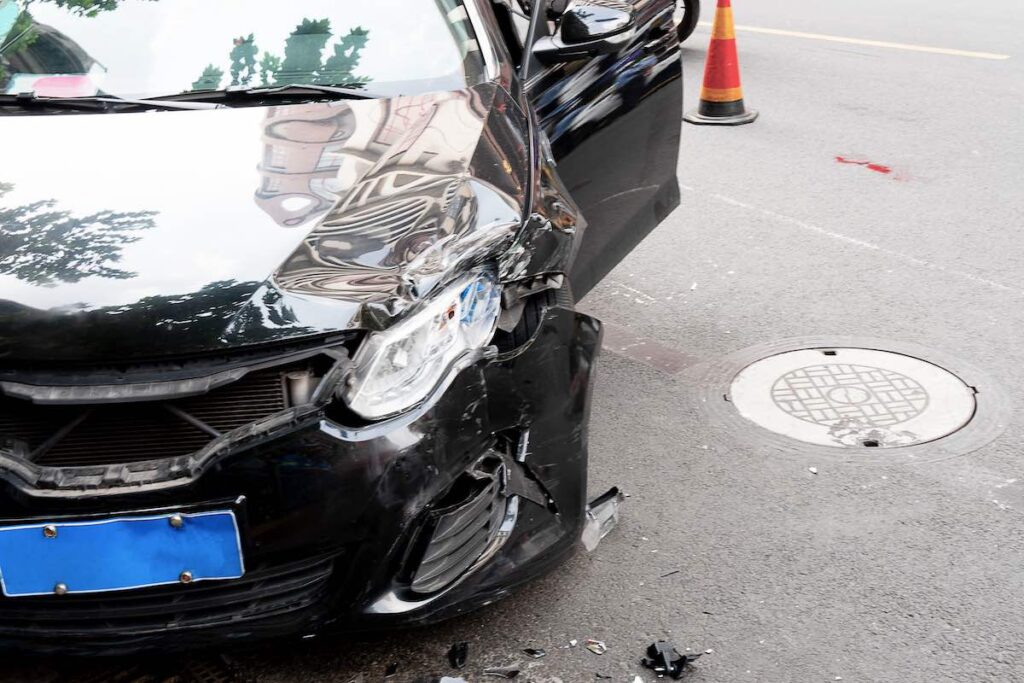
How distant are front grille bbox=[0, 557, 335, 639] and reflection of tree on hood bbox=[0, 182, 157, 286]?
69 cm

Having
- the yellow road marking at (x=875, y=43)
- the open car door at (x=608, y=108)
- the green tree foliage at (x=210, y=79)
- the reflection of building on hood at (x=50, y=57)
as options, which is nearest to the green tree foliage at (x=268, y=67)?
the green tree foliage at (x=210, y=79)

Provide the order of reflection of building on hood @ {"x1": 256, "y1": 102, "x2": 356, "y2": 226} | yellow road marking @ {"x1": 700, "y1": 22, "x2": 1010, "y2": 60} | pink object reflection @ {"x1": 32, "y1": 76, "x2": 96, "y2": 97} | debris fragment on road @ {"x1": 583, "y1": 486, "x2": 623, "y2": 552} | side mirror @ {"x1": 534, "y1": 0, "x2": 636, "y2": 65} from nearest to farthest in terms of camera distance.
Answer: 1. reflection of building on hood @ {"x1": 256, "y1": 102, "x2": 356, "y2": 226}
2. debris fragment on road @ {"x1": 583, "y1": 486, "x2": 623, "y2": 552}
3. pink object reflection @ {"x1": 32, "y1": 76, "x2": 96, "y2": 97}
4. side mirror @ {"x1": 534, "y1": 0, "x2": 636, "y2": 65}
5. yellow road marking @ {"x1": 700, "y1": 22, "x2": 1010, "y2": 60}

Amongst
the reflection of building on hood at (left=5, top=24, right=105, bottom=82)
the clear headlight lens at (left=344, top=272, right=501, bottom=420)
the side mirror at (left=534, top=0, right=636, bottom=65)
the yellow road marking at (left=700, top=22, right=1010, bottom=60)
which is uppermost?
the reflection of building on hood at (left=5, top=24, right=105, bottom=82)

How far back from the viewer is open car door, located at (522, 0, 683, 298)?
395 centimetres

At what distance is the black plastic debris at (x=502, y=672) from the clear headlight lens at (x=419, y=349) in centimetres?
82

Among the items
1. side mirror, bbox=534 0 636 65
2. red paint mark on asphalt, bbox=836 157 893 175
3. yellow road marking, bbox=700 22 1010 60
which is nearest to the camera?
side mirror, bbox=534 0 636 65

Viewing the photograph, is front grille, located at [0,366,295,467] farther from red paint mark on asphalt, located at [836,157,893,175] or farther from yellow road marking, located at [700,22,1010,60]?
yellow road marking, located at [700,22,1010,60]

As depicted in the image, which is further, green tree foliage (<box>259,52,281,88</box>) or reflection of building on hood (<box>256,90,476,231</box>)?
green tree foliage (<box>259,52,281,88</box>)

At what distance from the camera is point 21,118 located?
3.41 meters

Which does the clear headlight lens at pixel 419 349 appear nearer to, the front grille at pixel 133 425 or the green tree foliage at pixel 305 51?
the front grille at pixel 133 425

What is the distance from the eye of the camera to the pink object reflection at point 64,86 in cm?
351

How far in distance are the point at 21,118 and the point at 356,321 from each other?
1.47m

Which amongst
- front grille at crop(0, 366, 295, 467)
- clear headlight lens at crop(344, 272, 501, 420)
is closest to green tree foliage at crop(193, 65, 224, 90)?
clear headlight lens at crop(344, 272, 501, 420)

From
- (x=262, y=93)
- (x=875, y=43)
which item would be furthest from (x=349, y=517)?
(x=875, y=43)
